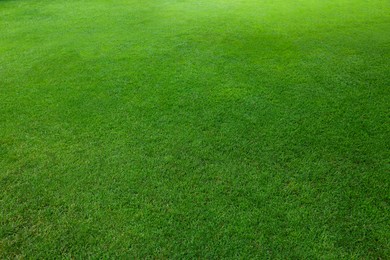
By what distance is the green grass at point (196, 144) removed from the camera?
4.00ft

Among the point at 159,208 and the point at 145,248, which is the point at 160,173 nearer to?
the point at 159,208

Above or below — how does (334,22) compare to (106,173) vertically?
above

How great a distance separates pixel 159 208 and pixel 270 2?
161 inches

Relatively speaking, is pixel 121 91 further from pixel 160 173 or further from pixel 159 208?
pixel 159 208

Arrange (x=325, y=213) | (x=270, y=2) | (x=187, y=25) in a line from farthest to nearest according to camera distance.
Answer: (x=270, y=2)
(x=187, y=25)
(x=325, y=213)

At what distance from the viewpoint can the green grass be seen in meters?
1.22

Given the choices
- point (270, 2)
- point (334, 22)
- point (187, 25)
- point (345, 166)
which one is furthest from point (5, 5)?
point (345, 166)

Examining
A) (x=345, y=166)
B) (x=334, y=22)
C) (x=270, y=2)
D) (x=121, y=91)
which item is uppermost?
(x=270, y=2)

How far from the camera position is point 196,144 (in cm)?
169

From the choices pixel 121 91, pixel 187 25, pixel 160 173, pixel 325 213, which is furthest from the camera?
pixel 187 25

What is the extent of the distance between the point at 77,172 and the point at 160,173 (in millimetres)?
457

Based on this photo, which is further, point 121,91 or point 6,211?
point 121,91

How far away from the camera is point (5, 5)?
4363mm

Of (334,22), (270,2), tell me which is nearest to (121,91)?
(334,22)
